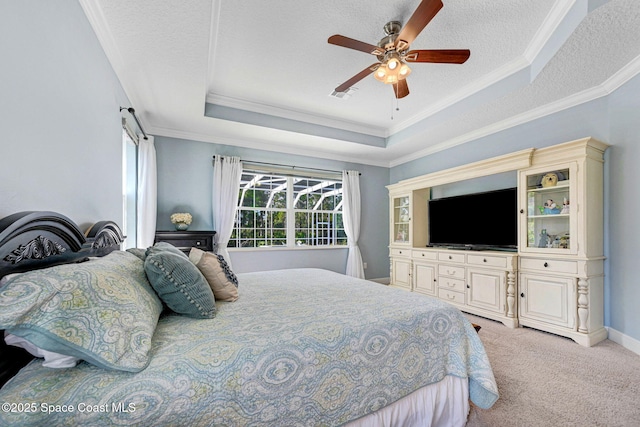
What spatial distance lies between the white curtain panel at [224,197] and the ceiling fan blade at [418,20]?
2884 mm

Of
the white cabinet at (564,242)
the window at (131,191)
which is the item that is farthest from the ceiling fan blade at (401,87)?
the window at (131,191)

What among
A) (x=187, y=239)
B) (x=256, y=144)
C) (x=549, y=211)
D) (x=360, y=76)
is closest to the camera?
(x=360, y=76)

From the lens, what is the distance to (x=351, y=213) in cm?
513

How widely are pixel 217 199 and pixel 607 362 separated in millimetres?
4557

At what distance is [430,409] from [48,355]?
5.33ft

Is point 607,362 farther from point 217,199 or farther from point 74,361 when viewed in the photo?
point 217,199

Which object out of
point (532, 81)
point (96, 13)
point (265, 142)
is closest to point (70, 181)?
point (96, 13)

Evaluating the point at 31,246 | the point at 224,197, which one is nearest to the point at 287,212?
the point at 224,197

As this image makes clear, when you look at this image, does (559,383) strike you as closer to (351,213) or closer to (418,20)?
(418,20)

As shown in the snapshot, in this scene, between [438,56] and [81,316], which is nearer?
[81,316]

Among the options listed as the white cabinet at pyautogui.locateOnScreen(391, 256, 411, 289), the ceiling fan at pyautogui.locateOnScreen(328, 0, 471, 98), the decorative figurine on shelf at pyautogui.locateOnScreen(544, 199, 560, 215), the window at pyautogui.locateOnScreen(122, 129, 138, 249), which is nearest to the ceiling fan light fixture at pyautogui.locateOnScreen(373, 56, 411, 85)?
the ceiling fan at pyautogui.locateOnScreen(328, 0, 471, 98)

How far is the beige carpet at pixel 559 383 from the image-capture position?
162 cm

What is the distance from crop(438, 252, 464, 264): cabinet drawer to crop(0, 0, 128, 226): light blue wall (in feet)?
12.9

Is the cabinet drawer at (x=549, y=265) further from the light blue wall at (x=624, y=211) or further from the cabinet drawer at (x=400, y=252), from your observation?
the cabinet drawer at (x=400, y=252)
